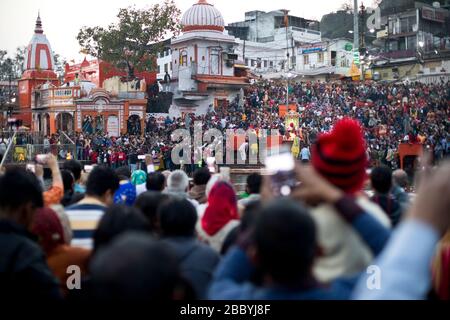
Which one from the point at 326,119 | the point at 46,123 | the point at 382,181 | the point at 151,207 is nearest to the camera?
the point at 151,207

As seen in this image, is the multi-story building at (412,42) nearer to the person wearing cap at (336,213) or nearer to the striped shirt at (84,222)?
the striped shirt at (84,222)

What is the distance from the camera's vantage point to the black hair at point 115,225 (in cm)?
346

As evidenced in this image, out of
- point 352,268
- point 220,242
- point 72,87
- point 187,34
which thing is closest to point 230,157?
point 72,87

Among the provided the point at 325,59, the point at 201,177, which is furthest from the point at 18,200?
the point at 325,59

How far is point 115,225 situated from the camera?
3.46 metres

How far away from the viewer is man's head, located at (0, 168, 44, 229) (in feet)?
11.8

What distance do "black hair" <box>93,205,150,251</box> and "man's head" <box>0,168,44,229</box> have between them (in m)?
0.49

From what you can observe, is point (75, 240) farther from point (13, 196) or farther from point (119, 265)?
point (119, 265)

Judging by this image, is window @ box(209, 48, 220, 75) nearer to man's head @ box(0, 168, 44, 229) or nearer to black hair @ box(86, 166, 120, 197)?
black hair @ box(86, 166, 120, 197)

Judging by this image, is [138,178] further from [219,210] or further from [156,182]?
[219,210]

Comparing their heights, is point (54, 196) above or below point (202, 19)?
below

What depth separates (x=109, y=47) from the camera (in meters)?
40.3

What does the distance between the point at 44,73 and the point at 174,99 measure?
12.3 meters

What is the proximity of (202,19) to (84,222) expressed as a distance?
128 ft
